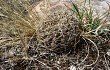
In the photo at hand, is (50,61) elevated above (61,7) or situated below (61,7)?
below

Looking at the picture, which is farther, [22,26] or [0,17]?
[0,17]

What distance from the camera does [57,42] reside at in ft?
7.05

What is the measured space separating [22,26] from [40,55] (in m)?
0.26

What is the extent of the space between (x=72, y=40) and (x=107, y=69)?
0.31 metres

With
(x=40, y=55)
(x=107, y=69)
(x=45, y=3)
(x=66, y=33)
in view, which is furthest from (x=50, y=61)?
(x=45, y=3)

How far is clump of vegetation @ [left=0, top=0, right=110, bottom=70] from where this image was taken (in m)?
2.09

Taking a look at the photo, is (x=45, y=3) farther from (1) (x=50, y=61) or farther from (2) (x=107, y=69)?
(2) (x=107, y=69)

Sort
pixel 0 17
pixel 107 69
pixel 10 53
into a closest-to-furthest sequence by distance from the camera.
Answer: pixel 107 69
pixel 10 53
pixel 0 17

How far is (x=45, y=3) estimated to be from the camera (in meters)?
2.43

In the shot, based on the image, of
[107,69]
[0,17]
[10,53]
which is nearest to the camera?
[107,69]

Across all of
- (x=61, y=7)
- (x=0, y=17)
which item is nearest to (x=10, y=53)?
(x=0, y=17)

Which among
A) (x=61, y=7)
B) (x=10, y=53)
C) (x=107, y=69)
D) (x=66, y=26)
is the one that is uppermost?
(x=61, y=7)

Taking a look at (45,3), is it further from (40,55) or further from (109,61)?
(109,61)

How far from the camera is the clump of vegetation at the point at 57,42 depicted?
209 cm
